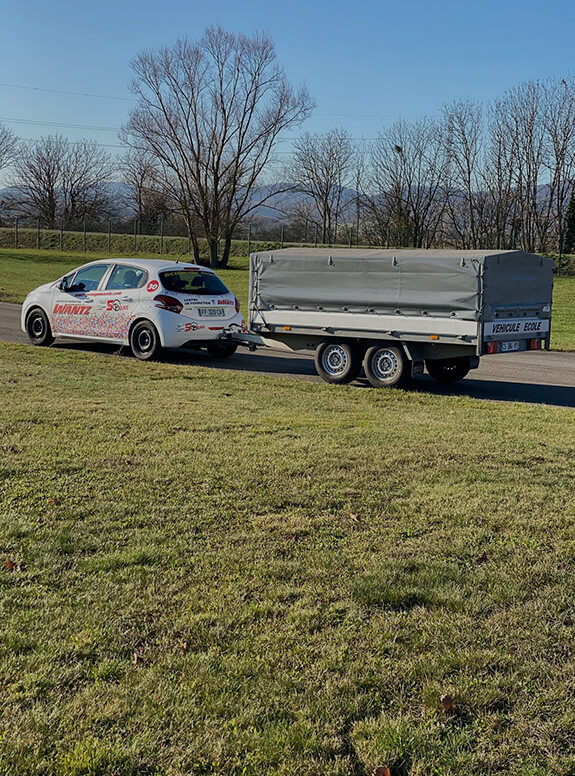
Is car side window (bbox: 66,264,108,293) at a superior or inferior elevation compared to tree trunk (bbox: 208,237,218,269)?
inferior

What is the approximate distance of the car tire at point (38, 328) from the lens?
15703mm

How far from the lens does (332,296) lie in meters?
12.4

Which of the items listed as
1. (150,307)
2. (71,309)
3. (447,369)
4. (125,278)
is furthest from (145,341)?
(447,369)

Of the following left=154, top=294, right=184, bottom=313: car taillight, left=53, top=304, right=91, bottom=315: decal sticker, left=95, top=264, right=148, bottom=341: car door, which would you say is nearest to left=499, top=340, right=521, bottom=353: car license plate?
left=154, top=294, right=184, bottom=313: car taillight

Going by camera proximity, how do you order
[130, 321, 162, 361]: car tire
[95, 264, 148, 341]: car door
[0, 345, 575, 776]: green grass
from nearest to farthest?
[0, 345, 575, 776]: green grass < [130, 321, 162, 361]: car tire < [95, 264, 148, 341]: car door

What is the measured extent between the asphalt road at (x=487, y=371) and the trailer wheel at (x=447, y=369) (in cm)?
15

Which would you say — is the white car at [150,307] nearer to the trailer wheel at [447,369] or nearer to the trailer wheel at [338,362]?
the trailer wheel at [338,362]

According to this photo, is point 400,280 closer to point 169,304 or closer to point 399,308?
point 399,308

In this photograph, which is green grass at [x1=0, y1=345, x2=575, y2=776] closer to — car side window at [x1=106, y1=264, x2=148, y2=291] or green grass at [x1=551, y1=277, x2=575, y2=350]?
car side window at [x1=106, y1=264, x2=148, y2=291]

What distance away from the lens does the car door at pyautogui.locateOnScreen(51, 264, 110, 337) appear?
1485 centimetres

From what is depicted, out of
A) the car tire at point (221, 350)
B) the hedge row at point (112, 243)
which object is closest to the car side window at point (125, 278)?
the car tire at point (221, 350)

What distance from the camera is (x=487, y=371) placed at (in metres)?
14.5

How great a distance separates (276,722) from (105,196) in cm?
9431

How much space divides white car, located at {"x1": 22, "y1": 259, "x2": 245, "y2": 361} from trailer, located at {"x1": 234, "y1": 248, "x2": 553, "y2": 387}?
3.35ft
